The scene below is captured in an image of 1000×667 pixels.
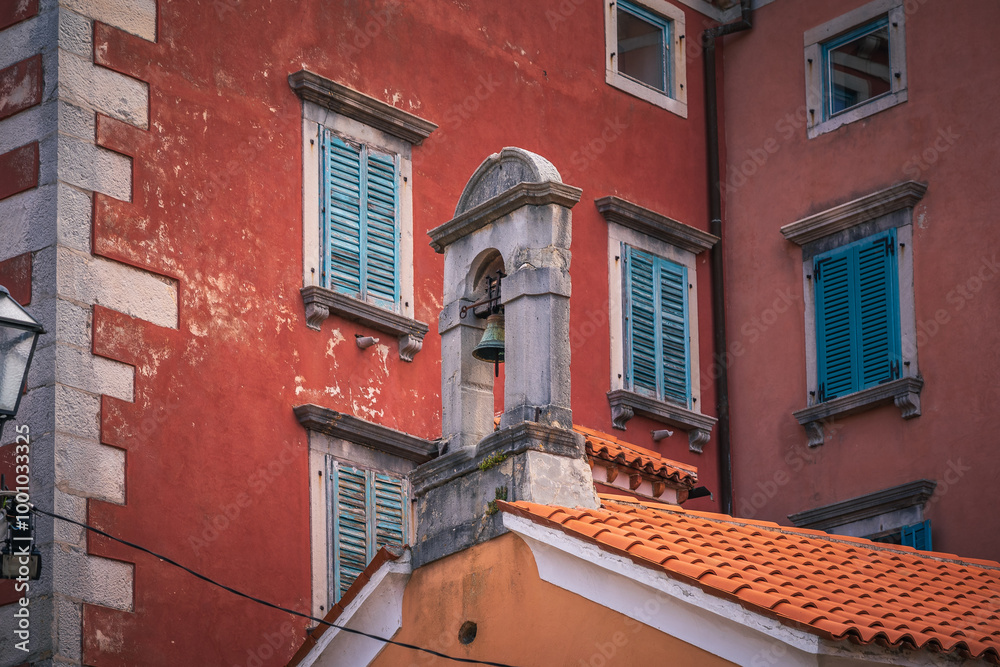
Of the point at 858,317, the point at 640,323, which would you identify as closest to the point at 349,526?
the point at 640,323

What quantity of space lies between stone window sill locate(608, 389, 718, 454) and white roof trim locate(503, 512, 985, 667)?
620cm

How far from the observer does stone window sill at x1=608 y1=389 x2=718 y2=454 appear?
16.8 metres

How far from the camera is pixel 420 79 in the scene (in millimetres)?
15969

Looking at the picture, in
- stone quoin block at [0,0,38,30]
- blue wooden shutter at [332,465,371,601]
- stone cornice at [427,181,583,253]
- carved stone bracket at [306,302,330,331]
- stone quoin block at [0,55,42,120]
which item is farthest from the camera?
carved stone bracket at [306,302,330,331]

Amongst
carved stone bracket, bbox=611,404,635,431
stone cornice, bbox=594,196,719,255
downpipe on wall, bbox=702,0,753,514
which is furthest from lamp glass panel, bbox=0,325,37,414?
downpipe on wall, bbox=702,0,753,514

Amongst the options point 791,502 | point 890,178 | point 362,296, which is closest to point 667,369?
point 791,502

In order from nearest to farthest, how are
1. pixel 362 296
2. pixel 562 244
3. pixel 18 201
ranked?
1. pixel 562 244
2. pixel 18 201
3. pixel 362 296

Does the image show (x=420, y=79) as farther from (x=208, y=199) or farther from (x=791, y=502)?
(x=791, y=502)

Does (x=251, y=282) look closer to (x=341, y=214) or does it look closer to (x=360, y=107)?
(x=341, y=214)

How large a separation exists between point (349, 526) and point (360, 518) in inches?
4.8

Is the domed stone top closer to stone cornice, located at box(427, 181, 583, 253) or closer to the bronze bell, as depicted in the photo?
stone cornice, located at box(427, 181, 583, 253)

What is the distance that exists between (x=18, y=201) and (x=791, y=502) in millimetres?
8091

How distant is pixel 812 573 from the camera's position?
10.7m

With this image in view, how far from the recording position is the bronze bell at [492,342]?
454 inches
